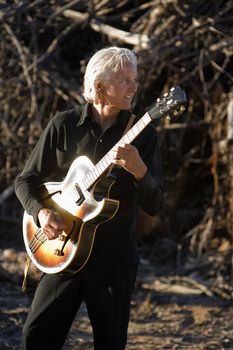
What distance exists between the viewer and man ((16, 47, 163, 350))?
2920 millimetres

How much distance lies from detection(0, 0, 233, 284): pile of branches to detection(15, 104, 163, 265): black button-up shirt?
2903mm

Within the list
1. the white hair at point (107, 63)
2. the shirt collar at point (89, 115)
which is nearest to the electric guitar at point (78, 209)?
the shirt collar at point (89, 115)

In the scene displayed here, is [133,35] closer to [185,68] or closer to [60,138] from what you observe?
[185,68]

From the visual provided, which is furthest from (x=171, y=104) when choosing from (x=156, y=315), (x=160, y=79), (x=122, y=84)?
(x=160, y=79)

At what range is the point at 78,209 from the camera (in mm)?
2986

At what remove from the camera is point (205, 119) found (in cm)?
655

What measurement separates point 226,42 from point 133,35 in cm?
79

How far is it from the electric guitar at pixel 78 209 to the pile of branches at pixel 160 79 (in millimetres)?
2996

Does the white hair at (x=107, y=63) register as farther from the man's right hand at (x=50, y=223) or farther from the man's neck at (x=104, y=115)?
the man's right hand at (x=50, y=223)

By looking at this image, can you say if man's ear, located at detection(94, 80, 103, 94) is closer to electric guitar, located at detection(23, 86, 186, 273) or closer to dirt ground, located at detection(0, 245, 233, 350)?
electric guitar, located at detection(23, 86, 186, 273)

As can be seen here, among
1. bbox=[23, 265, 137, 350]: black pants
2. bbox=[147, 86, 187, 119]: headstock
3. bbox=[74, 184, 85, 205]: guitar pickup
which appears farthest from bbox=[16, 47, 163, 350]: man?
bbox=[147, 86, 187, 119]: headstock

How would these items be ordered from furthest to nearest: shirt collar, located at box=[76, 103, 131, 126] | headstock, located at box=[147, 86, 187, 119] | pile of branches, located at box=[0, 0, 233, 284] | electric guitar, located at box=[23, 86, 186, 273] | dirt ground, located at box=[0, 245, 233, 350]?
pile of branches, located at box=[0, 0, 233, 284] → dirt ground, located at box=[0, 245, 233, 350] → shirt collar, located at box=[76, 103, 131, 126] → electric guitar, located at box=[23, 86, 186, 273] → headstock, located at box=[147, 86, 187, 119]

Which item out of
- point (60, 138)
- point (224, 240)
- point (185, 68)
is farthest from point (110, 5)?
point (60, 138)

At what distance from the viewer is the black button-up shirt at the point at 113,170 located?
2938mm
